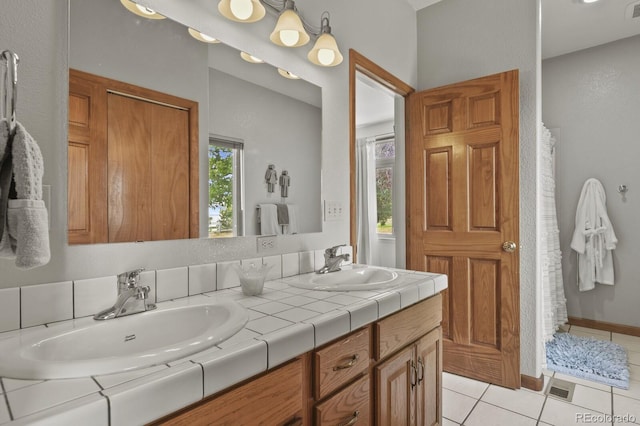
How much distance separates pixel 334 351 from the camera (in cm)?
97

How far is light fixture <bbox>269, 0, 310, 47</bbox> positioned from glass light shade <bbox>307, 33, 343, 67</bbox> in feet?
0.52

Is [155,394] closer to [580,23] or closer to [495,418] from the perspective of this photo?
[495,418]

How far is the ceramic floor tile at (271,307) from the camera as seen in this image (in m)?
0.99

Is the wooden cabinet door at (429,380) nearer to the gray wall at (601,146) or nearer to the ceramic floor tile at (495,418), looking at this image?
the ceramic floor tile at (495,418)

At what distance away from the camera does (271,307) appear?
3.41 ft

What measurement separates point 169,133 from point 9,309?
679 millimetres

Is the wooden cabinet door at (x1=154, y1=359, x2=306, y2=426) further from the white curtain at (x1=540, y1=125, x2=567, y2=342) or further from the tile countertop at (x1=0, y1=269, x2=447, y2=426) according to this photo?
the white curtain at (x1=540, y1=125, x2=567, y2=342)

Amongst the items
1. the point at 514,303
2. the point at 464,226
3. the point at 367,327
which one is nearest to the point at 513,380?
the point at 514,303

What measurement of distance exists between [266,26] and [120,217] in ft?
3.41

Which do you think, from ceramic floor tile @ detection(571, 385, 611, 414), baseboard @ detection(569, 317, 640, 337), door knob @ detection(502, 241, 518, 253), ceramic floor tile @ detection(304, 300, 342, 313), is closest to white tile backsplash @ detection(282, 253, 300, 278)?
ceramic floor tile @ detection(304, 300, 342, 313)

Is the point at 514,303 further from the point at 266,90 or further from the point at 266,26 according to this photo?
the point at 266,26

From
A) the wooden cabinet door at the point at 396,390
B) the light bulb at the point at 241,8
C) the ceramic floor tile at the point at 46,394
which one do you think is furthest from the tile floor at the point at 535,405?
the light bulb at the point at 241,8

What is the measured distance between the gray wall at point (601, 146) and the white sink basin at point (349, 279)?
277cm

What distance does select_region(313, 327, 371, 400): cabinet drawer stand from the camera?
3.00ft
